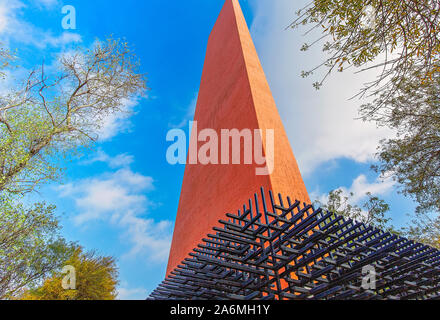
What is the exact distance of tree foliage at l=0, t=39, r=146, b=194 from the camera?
7.62 m

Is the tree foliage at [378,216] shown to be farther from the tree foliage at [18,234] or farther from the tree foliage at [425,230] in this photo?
the tree foliage at [18,234]

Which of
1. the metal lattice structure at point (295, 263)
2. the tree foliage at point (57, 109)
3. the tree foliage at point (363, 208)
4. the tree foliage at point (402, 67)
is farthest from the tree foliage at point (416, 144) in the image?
Answer: the tree foliage at point (57, 109)

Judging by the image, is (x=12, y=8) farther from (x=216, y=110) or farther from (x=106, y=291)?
(x=106, y=291)

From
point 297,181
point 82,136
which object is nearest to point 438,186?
point 297,181

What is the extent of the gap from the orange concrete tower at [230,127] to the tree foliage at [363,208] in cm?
435

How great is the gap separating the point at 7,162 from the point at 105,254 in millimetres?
12652

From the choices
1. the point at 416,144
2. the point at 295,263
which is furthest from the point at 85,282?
the point at 416,144

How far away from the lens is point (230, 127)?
8.77 metres

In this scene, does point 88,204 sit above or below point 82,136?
below

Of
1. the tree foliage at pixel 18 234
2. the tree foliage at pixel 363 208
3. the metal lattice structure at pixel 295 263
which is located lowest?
the metal lattice structure at pixel 295 263

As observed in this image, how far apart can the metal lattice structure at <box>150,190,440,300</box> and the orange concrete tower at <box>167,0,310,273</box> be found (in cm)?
262

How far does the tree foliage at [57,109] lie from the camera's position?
762cm

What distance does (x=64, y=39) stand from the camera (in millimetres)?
9539
